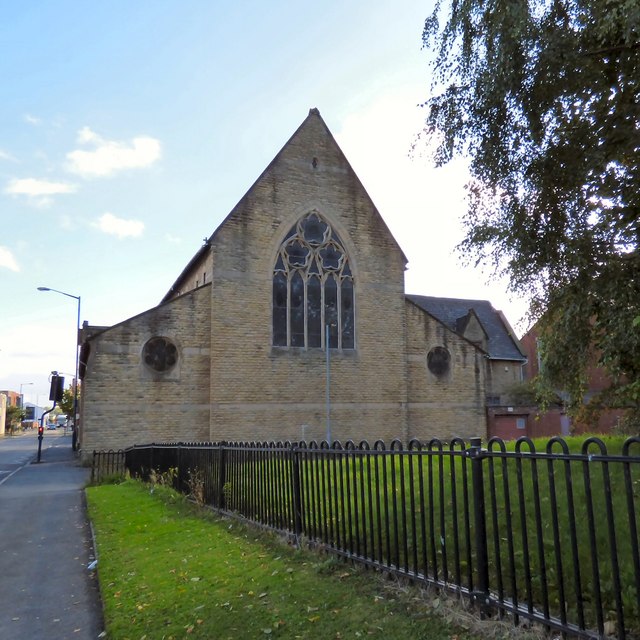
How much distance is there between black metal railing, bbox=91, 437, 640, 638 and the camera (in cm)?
351

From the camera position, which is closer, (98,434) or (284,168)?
(98,434)

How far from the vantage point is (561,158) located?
8969 millimetres

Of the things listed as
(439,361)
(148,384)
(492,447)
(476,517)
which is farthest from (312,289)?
(476,517)

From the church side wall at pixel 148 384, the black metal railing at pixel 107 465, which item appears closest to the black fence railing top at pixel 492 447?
the black metal railing at pixel 107 465

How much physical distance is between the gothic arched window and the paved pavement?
10.1 meters

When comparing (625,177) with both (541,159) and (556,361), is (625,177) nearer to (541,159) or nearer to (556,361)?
(541,159)

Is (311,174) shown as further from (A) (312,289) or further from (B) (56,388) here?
(B) (56,388)

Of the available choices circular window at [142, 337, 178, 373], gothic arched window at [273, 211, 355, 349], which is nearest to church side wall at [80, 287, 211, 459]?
circular window at [142, 337, 178, 373]

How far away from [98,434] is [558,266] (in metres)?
15.2

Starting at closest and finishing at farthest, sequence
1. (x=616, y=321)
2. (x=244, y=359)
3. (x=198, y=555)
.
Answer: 1. (x=198, y=555)
2. (x=616, y=321)
3. (x=244, y=359)

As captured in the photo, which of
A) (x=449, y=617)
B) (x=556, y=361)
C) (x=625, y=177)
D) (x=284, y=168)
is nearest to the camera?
(x=449, y=617)

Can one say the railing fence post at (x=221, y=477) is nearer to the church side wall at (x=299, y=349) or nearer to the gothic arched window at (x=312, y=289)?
the church side wall at (x=299, y=349)

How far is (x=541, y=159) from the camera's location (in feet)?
29.6

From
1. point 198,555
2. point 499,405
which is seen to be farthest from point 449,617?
point 499,405
